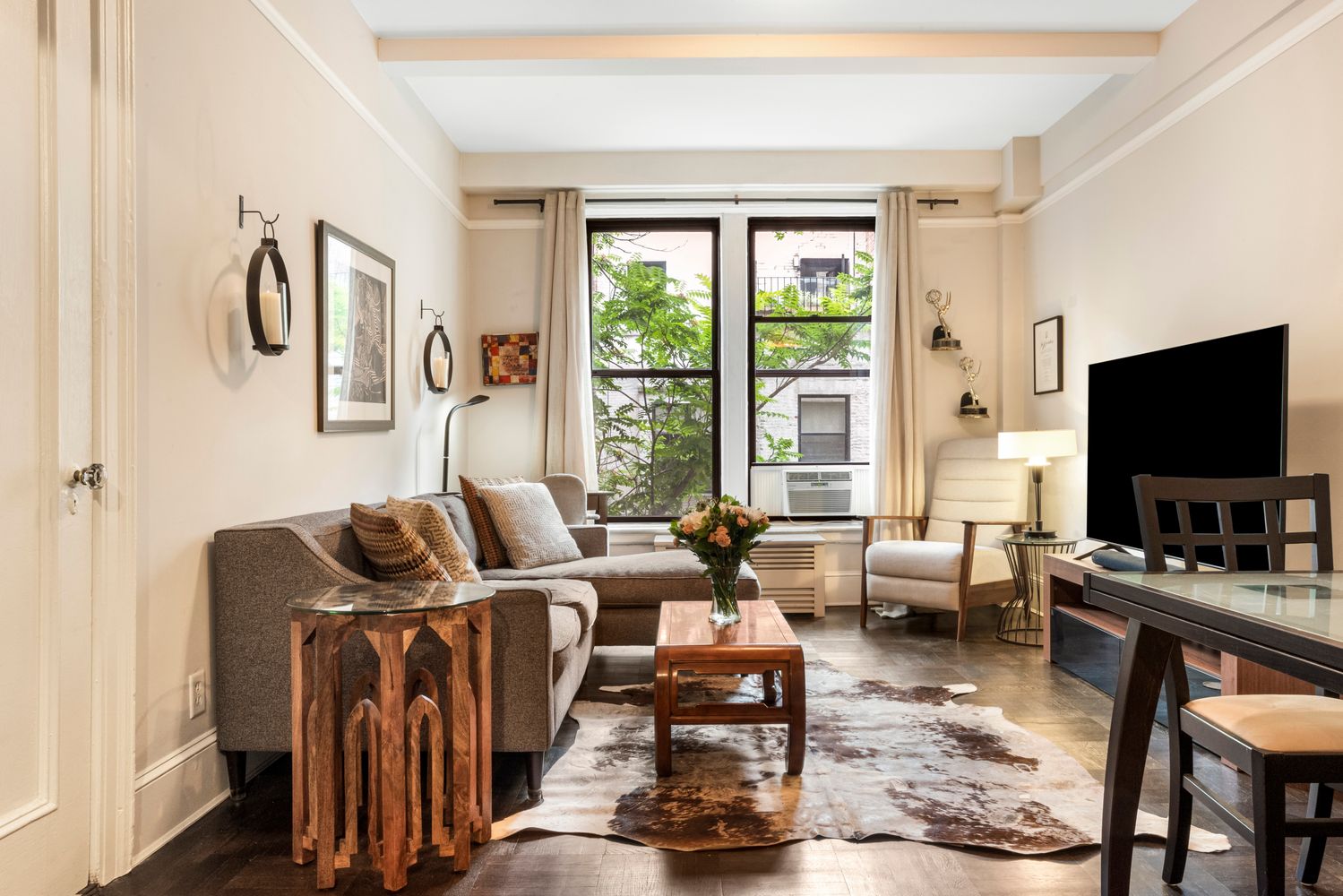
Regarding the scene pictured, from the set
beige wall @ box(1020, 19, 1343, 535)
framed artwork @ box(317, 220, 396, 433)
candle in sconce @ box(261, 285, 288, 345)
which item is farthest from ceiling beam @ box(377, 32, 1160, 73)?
candle in sconce @ box(261, 285, 288, 345)

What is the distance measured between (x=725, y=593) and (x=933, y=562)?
198cm

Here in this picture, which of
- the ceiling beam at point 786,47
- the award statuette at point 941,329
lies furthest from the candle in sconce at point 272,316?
the award statuette at point 941,329

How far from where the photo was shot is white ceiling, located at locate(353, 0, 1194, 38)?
11.3 ft

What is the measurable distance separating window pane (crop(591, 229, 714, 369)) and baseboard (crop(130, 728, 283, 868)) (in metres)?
3.56

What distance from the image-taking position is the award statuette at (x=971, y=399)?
5266 mm

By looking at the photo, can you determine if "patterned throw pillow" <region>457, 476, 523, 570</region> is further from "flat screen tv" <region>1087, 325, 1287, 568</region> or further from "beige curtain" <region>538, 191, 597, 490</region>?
"flat screen tv" <region>1087, 325, 1287, 568</region>

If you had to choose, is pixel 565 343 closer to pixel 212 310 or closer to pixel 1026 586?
pixel 212 310

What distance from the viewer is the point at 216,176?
2.45 metres

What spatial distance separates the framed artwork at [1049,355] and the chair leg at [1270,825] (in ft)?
11.8

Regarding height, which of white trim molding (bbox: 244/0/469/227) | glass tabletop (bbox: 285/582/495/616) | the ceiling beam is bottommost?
glass tabletop (bbox: 285/582/495/616)

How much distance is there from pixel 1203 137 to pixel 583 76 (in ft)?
8.89

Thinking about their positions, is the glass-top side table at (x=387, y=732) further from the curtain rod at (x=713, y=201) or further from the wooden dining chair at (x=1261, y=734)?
the curtain rod at (x=713, y=201)

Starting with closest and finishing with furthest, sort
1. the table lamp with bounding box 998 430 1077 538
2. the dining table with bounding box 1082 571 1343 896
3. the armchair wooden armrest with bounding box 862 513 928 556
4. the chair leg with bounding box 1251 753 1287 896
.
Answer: the dining table with bounding box 1082 571 1343 896
the chair leg with bounding box 1251 753 1287 896
the table lamp with bounding box 998 430 1077 538
the armchair wooden armrest with bounding box 862 513 928 556

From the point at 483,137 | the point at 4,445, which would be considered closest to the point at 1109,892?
the point at 4,445
